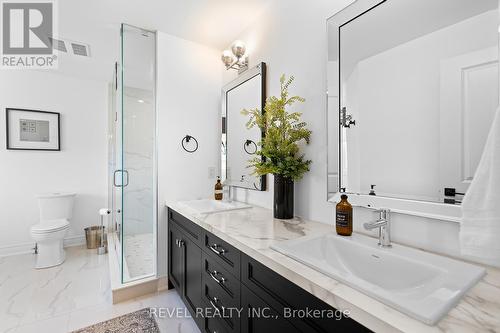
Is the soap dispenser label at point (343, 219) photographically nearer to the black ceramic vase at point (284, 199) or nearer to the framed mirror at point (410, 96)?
the framed mirror at point (410, 96)

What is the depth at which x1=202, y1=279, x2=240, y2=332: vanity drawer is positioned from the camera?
1.12 m

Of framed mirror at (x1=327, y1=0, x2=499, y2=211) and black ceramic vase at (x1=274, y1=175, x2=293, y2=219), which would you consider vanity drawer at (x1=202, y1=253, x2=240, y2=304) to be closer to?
black ceramic vase at (x1=274, y1=175, x2=293, y2=219)

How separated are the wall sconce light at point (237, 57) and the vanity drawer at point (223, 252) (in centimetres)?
154

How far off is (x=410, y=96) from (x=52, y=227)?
354 centimetres

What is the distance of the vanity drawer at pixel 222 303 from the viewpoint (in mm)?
1118

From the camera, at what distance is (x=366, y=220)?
117 cm

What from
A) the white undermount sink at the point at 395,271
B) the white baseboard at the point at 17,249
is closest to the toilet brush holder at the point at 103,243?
the white baseboard at the point at 17,249

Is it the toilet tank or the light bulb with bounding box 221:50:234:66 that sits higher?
the light bulb with bounding box 221:50:234:66

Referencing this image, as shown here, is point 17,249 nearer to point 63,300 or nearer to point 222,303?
point 63,300

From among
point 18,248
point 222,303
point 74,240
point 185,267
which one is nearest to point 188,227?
point 185,267

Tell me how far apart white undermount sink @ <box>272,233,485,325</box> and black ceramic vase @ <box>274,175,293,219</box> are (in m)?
0.40

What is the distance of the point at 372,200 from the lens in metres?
1.14

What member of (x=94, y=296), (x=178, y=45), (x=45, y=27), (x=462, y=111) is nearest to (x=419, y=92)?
(x=462, y=111)

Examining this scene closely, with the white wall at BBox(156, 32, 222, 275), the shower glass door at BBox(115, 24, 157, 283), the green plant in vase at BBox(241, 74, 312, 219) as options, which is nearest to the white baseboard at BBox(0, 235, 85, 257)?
the shower glass door at BBox(115, 24, 157, 283)
